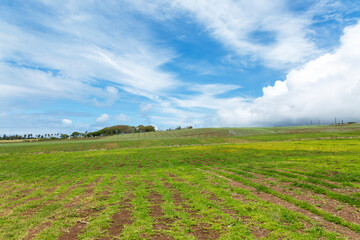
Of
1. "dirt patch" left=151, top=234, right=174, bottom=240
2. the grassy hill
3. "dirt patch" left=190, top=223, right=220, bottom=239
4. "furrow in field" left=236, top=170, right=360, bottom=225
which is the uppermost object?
"dirt patch" left=151, top=234, right=174, bottom=240

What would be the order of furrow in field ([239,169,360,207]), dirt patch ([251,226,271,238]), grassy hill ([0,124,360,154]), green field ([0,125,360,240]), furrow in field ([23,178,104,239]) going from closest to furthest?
dirt patch ([251,226,271,238]) < green field ([0,125,360,240]) < furrow in field ([23,178,104,239]) < furrow in field ([239,169,360,207]) < grassy hill ([0,124,360,154])

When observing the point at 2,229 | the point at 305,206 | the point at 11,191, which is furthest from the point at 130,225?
the point at 11,191

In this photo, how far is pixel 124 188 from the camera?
1791 cm

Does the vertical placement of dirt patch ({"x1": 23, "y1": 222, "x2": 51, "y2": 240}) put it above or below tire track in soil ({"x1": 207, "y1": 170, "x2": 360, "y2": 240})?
above

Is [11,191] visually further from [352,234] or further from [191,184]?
[352,234]

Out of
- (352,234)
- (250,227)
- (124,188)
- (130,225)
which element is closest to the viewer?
(352,234)

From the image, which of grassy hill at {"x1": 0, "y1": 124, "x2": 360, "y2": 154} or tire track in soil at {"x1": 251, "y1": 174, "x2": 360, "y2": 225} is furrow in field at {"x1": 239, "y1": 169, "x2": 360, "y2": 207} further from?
grassy hill at {"x1": 0, "y1": 124, "x2": 360, "y2": 154}

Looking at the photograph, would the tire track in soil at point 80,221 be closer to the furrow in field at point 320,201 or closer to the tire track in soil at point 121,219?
the tire track in soil at point 121,219

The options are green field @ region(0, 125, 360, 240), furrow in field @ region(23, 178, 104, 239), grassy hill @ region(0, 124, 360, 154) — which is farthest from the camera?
grassy hill @ region(0, 124, 360, 154)

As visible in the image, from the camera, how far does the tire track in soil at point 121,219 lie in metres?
9.09

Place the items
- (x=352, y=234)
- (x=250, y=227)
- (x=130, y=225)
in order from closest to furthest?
(x=352, y=234) < (x=250, y=227) < (x=130, y=225)

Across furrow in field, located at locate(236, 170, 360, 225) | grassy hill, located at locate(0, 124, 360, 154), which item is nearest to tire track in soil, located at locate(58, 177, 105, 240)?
furrow in field, located at locate(236, 170, 360, 225)

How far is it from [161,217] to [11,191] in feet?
57.3

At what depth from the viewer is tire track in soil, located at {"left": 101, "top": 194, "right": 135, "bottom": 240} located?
909cm
